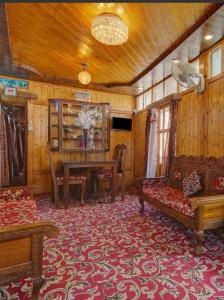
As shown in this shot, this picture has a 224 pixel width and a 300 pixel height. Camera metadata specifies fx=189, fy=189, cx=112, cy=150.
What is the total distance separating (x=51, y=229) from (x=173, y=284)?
120 centimetres

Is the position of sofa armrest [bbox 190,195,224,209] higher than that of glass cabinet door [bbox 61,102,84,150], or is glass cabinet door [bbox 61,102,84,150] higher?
glass cabinet door [bbox 61,102,84,150]

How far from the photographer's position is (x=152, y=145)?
4863 mm

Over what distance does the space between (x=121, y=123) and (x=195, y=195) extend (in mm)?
3384

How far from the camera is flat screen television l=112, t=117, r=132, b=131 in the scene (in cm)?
569

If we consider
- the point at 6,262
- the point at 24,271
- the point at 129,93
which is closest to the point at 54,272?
the point at 24,271

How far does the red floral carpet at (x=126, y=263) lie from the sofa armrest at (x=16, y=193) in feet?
2.35

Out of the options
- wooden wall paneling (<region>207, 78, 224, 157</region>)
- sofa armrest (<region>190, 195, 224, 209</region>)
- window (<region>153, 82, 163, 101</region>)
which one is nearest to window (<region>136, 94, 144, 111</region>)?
window (<region>153, 82, 163, 101</region>)

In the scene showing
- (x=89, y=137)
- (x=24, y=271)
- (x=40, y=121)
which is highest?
(x=40, y=121)

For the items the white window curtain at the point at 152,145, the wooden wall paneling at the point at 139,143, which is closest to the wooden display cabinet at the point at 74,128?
the wooden wall paneling at the point at 139,143

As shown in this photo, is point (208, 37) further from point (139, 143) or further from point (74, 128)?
point (74, 128)

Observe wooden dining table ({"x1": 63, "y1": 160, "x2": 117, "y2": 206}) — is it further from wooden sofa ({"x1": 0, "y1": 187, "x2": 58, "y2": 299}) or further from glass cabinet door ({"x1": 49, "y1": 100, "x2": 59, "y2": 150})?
wooden sofa ({"x1": 0, "y1": 187, "x2": 58, "y2": 299})

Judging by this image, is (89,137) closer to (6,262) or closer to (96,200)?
(96,200)

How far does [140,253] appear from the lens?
219cm

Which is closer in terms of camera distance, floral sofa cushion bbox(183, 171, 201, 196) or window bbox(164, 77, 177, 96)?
floral sofa cushion bbox(183, 171, 201, 196)
